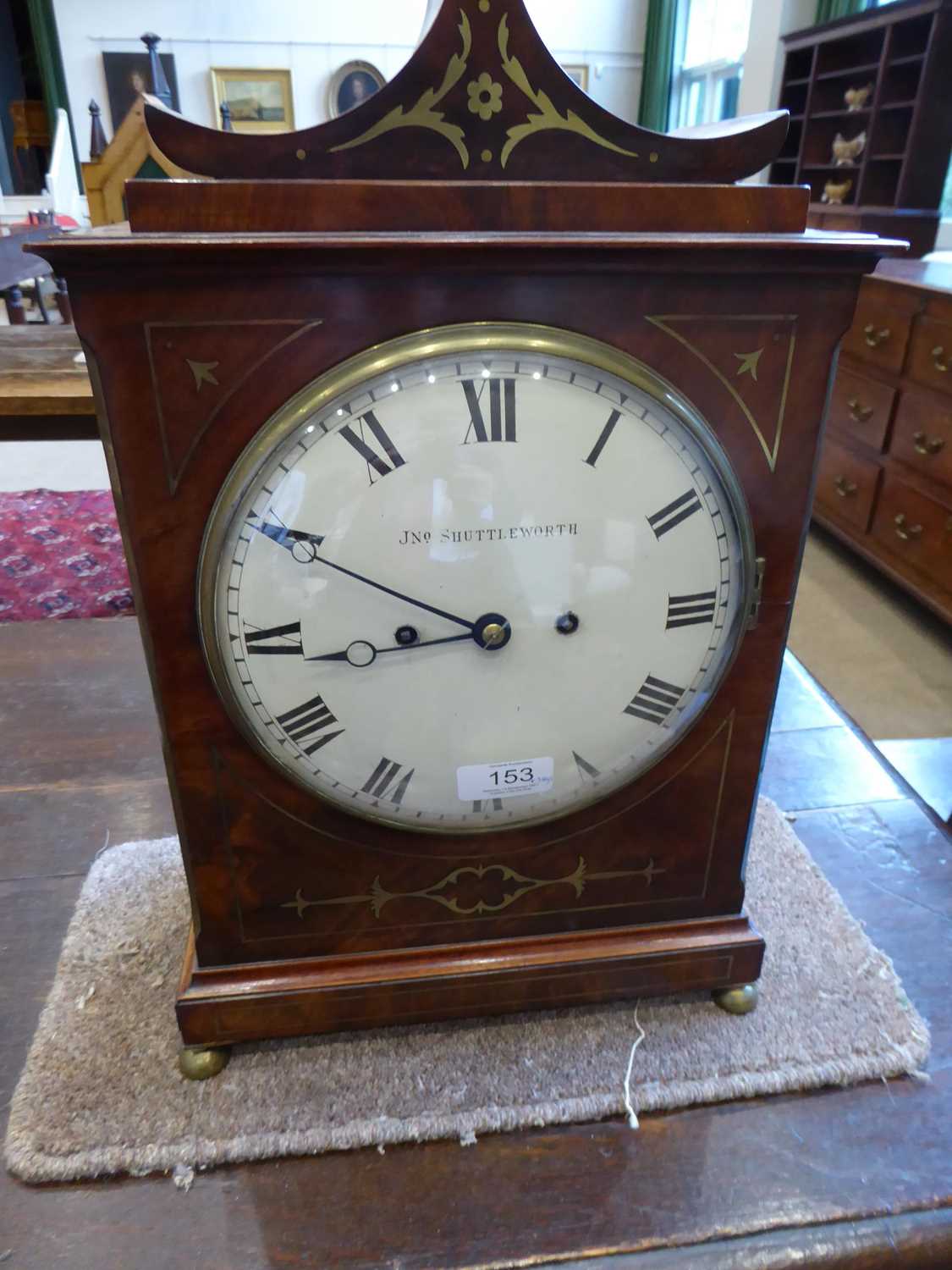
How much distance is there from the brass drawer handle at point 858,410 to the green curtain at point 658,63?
4.63 metres

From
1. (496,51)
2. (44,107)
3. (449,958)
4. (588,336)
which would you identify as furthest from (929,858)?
(44,107)

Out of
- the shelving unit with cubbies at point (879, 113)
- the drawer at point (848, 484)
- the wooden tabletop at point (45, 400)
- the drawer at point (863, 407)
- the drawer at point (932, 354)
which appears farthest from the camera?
the shelving unit with cubbies at point (879, 113)

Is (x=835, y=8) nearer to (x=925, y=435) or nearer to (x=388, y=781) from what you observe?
(x=925, y=435)

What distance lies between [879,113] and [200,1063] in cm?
407

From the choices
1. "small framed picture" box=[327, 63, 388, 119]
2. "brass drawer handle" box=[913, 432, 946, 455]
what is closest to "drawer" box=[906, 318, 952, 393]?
"brass drawer handle" box=[913, 432, 946, 455]

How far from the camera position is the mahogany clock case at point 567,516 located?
0.41 metres

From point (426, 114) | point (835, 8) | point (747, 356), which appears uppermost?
point (835, 8)

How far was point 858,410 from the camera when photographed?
2324 mm

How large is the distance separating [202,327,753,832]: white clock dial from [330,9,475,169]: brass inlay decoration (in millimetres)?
92

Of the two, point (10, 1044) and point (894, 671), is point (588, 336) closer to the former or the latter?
point (10, 1044)

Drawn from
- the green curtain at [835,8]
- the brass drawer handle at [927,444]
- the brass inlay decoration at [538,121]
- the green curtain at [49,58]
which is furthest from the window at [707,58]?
the brass inlay decoration at [538,121]

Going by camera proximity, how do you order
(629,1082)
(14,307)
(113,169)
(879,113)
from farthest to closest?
(879,113) → (14,307) → (113,169) → (629,1082)

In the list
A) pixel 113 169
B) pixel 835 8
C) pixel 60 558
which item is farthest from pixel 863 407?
pixel 835 8

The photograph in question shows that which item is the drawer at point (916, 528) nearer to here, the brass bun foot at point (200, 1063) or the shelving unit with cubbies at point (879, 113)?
the shelving unit with cubbies at point (879, 113)
